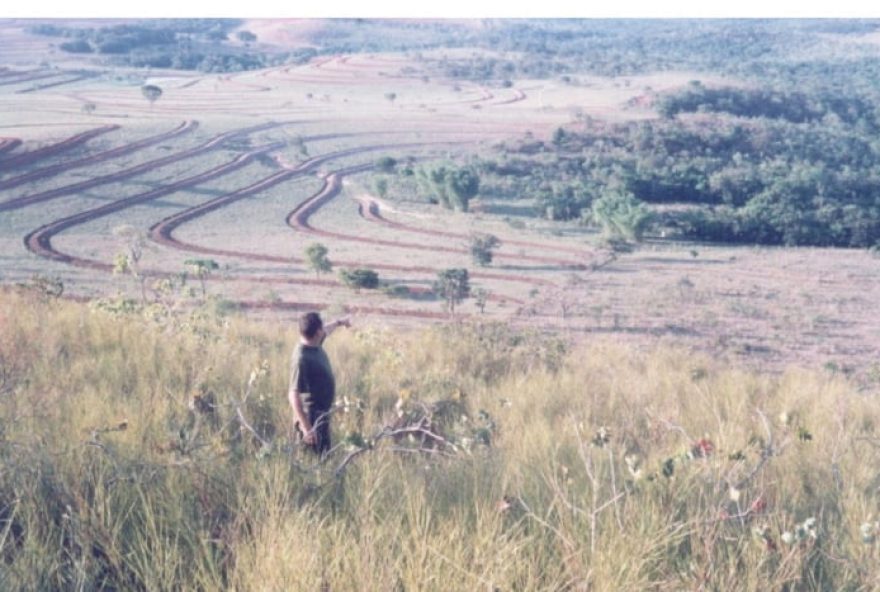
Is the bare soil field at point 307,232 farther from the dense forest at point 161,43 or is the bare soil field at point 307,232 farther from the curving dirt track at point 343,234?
the dense forest at point 161,43

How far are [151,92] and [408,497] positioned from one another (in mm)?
35243

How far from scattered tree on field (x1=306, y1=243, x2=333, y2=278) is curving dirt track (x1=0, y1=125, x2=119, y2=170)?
1007cm

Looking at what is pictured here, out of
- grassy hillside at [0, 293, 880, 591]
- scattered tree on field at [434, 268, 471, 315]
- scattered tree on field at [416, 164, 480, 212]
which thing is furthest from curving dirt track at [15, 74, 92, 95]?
grassy hillside at [0, 293, 880, 591]

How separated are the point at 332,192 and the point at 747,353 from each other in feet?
65.9

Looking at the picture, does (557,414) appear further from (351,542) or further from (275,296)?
(275,296)

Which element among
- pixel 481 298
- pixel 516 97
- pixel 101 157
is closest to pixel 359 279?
pixel 481 298

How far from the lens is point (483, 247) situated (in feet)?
88.5

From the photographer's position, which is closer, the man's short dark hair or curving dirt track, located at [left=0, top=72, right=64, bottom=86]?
the man's short dark hair

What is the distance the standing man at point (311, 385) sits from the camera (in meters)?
4.13

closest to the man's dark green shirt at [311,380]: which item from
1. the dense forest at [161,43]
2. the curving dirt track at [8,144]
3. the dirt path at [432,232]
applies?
the dirt path at [432,232]

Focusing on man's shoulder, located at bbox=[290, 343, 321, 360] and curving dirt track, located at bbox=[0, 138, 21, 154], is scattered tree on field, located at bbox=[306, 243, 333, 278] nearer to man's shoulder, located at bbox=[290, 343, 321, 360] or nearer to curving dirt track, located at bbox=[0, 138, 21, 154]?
curving dirt track, located at bbox=[0, 138, 21, 154]

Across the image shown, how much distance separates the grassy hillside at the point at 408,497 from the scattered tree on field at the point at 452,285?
660 inches

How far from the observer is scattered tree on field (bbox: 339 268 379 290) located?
22484mm

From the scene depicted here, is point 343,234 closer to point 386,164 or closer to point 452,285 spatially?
point 452,285
